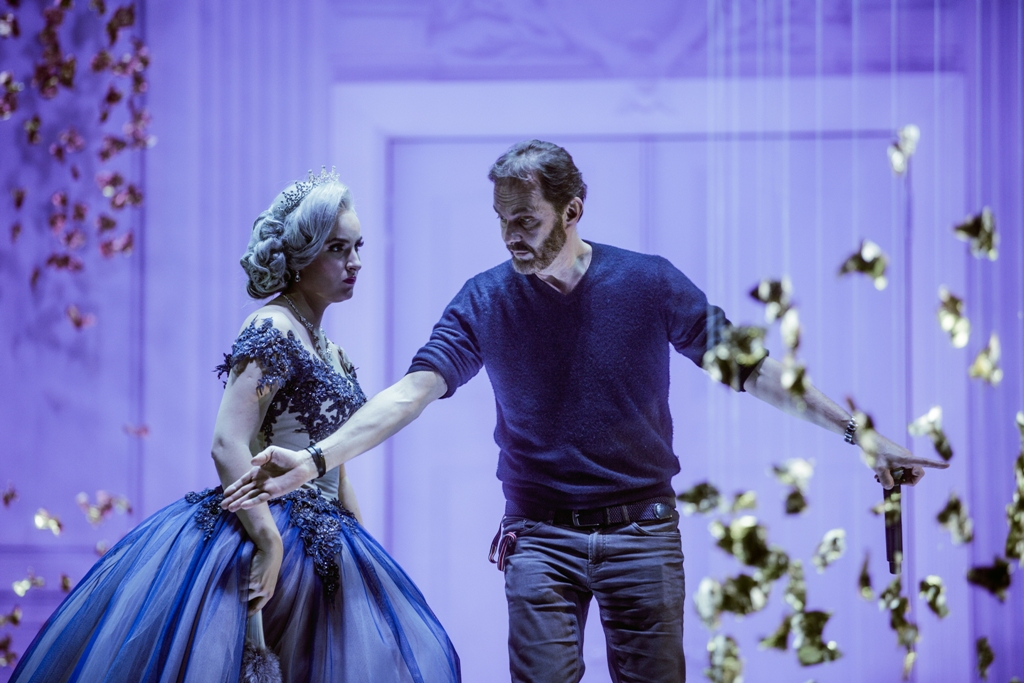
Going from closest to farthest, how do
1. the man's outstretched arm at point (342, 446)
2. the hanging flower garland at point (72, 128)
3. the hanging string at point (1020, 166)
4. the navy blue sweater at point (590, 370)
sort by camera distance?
the man's outstretched arm at point (342, 446)
the navy blue sweater at point (590, 370)
the hanging string at point (1020, 166)
the hanging flower garland at point (72, 128)

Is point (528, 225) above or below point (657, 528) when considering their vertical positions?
above

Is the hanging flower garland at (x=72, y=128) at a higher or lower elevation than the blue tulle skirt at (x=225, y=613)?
higher

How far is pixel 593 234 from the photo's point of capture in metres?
2.84

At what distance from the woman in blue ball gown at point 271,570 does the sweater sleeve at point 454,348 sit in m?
0.19

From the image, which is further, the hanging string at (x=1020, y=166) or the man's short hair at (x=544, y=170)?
the hanging string at (x=1020, y=166)

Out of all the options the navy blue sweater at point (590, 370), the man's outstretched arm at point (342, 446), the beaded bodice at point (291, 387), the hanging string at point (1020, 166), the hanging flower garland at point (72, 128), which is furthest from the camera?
the hanging flower garland at point (72, 128)

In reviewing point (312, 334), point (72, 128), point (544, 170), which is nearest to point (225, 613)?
point (312, 334)

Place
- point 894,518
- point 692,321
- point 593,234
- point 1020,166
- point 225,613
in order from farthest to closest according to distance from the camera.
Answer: point 593,234 < point 1020,166 < point 692,321 < point 894,518 < point 225,613

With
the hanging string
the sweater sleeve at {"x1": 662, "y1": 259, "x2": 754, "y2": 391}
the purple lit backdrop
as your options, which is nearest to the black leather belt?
the sweater sleeve at {"x1": 662, "y1": 259, "x2": 754, "y2": 391}

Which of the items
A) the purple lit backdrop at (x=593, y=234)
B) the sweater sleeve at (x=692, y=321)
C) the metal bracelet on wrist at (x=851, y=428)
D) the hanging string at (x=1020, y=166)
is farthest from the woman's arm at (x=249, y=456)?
the hanging string at (x=1020, y=166)

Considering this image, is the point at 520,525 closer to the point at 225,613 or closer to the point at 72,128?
the point at 225,613

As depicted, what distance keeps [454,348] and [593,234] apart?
0.91 metres

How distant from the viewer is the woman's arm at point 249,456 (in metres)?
1.84

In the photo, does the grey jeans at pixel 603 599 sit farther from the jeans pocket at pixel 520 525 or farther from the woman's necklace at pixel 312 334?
the woman's necklace at pixel 312 334
